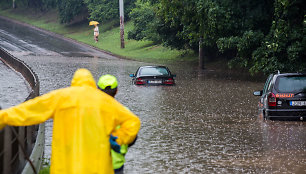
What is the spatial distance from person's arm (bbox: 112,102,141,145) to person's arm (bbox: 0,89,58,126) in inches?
23.0

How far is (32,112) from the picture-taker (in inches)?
190

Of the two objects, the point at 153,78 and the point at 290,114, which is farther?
the point at 153,78

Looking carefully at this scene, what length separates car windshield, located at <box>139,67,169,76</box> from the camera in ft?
85.7

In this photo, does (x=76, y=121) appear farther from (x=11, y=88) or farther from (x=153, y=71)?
(x=153, y=71)

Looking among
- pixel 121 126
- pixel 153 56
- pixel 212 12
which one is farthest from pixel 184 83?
pixel 121 126

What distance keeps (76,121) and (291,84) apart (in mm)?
11221

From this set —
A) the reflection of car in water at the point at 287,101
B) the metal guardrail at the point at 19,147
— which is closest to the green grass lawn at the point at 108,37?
the reflection of car in water at the point at 287,101

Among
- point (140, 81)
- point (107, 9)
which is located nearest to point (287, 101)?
point (140, 81)

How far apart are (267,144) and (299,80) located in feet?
12.3

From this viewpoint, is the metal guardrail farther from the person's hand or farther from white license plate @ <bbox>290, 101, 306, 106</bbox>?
white license plate @ <bbox>290, 101, 306, 106</bbox>

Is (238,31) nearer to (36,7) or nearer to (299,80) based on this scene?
(299,80)

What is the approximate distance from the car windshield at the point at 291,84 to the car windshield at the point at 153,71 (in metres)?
11.3

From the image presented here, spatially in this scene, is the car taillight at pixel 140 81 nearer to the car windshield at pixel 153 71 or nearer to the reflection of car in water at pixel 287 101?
the car windshield at pixel 153 71

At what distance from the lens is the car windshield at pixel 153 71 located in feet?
85.7
